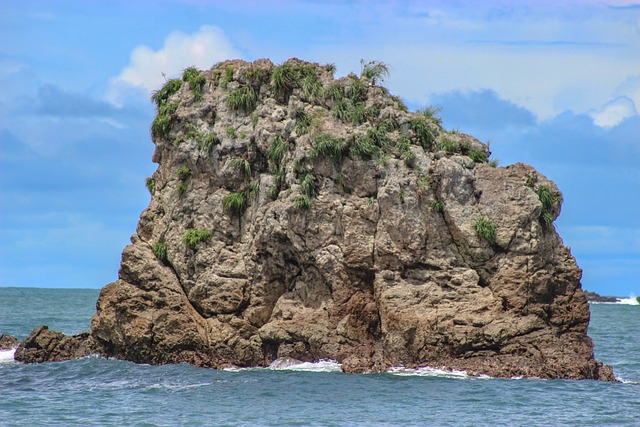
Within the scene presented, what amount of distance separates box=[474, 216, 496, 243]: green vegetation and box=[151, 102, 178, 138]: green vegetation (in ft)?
38.2

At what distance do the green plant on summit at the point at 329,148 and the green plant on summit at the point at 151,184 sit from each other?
282 inches

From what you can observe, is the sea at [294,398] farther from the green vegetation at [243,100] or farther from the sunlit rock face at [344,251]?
the green vegetation at [243,100]

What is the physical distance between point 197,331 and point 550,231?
11757 millimetres

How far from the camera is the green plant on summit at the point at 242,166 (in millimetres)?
34938

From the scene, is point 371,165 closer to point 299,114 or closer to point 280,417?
point 299,114

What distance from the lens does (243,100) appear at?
35.7 meters

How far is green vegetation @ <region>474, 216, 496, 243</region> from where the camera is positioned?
32.2 m

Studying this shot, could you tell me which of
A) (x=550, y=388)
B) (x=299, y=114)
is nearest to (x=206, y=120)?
(x=299, y=114)

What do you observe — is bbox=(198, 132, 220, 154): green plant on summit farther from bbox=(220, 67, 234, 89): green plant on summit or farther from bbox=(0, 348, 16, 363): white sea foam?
bbox=(0, 348, 16, 363): white sea foam

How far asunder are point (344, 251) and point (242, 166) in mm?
4903

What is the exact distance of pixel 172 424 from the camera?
26.4 m

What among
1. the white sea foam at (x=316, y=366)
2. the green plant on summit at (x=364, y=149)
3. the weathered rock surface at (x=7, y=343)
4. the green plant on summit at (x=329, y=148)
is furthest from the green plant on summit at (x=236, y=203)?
the weathered rock surface at (x=7, y=343)

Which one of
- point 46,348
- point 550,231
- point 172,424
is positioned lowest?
point 172,424

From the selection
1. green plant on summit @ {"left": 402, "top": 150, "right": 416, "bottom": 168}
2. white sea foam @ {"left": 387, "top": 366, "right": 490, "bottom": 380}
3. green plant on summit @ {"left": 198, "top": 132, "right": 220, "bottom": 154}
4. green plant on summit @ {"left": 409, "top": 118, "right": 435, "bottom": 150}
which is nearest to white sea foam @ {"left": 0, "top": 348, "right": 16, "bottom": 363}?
green plant on summit @ {"left": 198, "top": 132, "right": 220, "bottom": 154}
